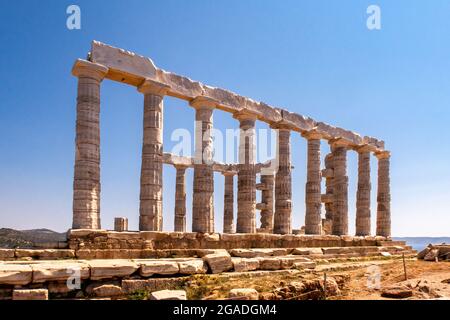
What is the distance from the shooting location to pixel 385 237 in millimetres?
31266

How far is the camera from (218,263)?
536 inches

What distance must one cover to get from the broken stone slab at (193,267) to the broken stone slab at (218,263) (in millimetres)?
205

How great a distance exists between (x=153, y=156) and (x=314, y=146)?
12.6m

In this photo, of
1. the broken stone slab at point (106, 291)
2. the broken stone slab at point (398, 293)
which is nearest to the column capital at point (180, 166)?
the broken stone slab at point (106, 291)

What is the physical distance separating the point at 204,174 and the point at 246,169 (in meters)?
3.30

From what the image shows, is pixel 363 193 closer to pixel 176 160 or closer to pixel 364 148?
pixel 364 148

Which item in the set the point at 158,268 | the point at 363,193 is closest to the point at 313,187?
the point at 363,193

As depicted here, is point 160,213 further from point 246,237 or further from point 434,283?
point 434,283

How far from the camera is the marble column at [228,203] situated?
3444 centimetres

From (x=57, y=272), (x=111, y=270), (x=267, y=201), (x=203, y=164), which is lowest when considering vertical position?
(x=111, y=270)

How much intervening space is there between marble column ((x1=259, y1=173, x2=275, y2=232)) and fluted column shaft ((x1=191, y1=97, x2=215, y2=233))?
14.7m

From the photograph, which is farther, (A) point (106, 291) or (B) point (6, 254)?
(B) point (6, 254)

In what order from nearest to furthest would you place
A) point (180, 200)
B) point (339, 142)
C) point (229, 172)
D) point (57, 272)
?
point (57, 272)
point (339, 142)
point (180, 200)
point (229, 172)
